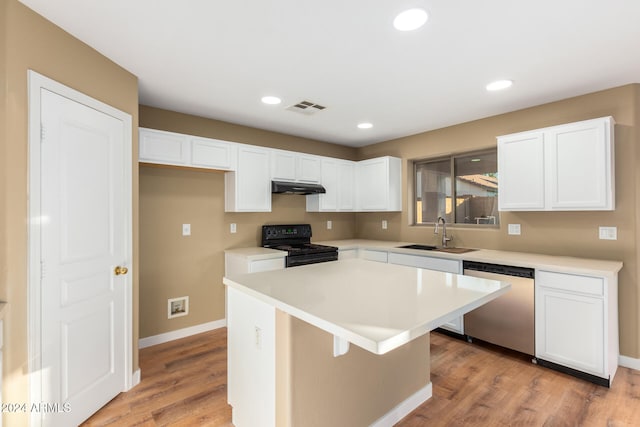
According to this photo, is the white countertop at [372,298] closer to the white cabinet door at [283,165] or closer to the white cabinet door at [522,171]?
the white cabinet door at [522,171]

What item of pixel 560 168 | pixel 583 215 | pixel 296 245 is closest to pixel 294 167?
pixel 296 245

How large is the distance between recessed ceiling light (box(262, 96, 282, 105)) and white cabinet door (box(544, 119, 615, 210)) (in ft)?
8.21

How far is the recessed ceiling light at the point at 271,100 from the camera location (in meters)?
2.89

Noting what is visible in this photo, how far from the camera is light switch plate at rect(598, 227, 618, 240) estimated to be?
2.68 m

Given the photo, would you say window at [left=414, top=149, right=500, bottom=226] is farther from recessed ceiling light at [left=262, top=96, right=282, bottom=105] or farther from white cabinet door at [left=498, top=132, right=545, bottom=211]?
recessed ceiling light at [left=262, top=96, right=282, bottom=105]

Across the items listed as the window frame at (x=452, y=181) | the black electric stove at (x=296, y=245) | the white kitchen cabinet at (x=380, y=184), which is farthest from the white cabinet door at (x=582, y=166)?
the black electric stove at (x=296, y=245)

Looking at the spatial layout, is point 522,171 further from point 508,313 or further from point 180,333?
point 180,333

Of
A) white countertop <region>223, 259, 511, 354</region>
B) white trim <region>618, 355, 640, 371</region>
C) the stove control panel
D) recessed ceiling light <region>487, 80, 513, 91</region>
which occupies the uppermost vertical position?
recessed ceiling light <region>487, 80, 513, 91</region>

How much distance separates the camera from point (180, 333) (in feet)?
10.8

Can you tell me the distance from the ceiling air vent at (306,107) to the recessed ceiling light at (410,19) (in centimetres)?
137

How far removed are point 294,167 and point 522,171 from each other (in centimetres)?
247

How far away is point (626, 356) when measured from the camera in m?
2.62

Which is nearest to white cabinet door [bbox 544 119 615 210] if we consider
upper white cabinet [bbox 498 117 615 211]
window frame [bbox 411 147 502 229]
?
upper white cabinet [bbox 498 117 615 211]

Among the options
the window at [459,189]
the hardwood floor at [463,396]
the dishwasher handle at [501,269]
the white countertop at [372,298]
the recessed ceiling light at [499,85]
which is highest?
the recessed ceiling light at [499,85]
